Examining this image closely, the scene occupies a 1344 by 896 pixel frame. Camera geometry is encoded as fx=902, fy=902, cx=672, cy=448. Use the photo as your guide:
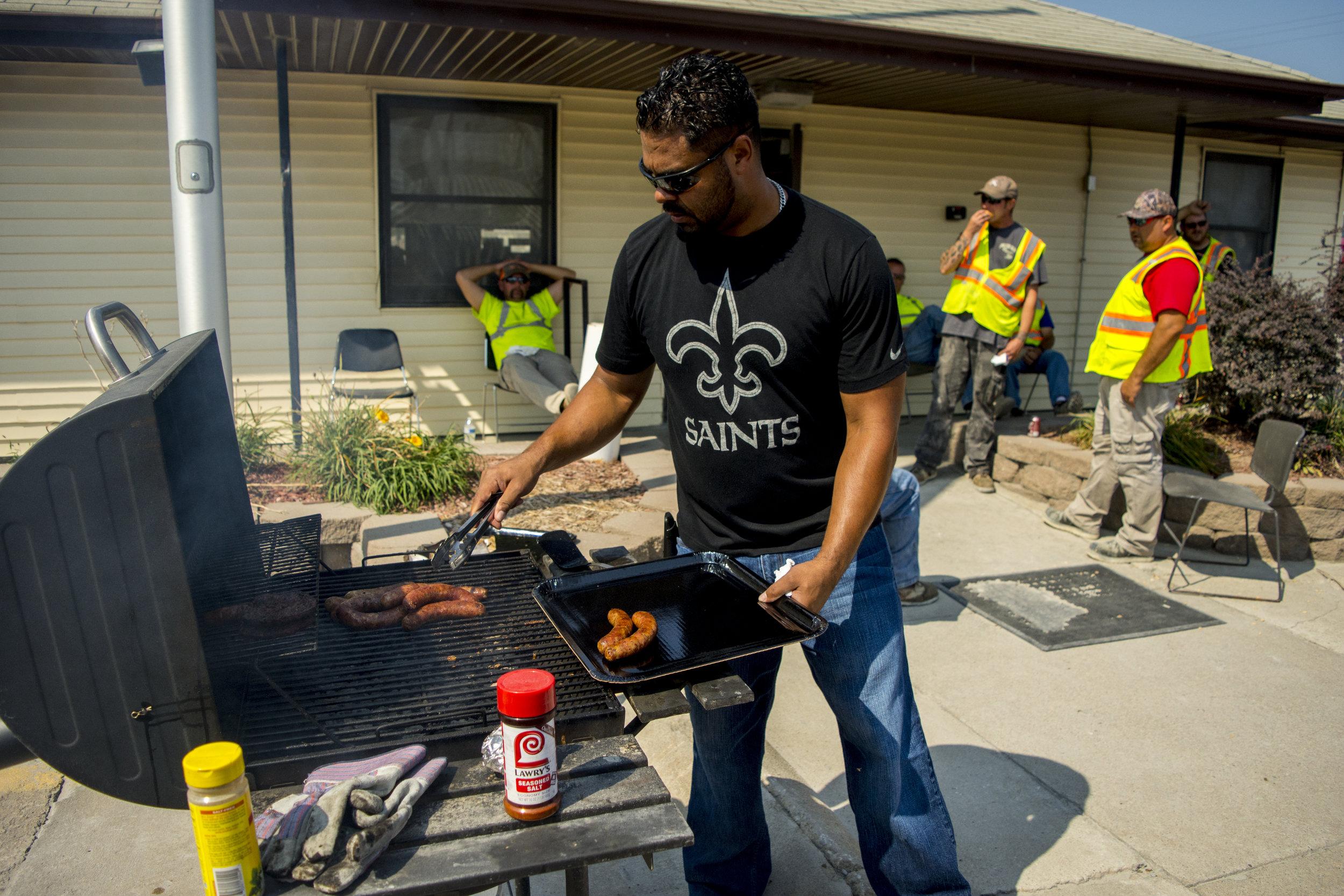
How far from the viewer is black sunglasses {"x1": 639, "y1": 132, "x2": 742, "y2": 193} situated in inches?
80.1

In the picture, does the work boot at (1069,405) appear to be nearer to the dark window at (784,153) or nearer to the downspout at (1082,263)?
the downspout at (1082,263)

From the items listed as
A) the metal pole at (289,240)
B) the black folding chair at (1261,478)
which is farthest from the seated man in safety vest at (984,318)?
the metal pole at (289,240)

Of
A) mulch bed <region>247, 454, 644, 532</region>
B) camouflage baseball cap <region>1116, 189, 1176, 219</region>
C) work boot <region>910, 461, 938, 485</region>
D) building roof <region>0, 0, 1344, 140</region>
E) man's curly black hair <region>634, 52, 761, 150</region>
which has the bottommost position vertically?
work boot <region>910, 461, 938, 485</region>

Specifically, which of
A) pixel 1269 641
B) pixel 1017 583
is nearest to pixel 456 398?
pixel 1017 583

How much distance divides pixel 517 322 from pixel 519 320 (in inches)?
1.2

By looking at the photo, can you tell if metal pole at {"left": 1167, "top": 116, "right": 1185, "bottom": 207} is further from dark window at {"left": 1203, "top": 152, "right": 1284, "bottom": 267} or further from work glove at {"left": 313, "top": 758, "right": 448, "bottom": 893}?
work glove at {"left": 313, "top": 758, "right": 448, "bottom": 893}

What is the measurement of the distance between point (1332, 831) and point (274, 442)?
6.64m

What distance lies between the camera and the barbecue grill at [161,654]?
1525 mm

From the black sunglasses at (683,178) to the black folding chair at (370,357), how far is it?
5633 mm

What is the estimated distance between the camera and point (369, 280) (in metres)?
7.71

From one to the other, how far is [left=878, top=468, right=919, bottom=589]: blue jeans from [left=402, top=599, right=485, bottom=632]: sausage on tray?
7.09 ft

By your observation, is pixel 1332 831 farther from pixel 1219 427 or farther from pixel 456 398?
pixel 456 398

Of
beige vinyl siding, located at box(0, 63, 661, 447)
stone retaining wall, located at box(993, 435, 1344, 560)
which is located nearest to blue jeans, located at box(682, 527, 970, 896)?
stone retaining wall, located at box(993, 435, 1344, 560)

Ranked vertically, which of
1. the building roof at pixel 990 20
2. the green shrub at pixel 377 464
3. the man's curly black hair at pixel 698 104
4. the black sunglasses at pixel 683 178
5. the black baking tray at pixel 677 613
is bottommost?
the green shrub at pixel 377 464
